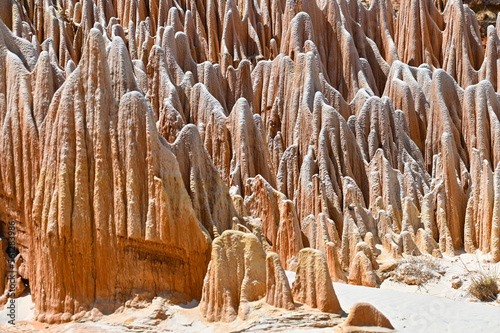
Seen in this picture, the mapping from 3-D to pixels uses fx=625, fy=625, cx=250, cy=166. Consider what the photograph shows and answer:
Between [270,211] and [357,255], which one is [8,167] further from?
[357,255]

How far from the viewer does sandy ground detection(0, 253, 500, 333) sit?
31.0ft

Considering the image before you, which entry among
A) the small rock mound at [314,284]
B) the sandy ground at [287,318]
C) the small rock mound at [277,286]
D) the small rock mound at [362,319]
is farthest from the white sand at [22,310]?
the small rock mound at [362,319]

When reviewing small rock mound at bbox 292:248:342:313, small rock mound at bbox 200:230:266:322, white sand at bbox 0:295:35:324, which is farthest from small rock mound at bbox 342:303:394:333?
white sand at bbox 0:295:35:324

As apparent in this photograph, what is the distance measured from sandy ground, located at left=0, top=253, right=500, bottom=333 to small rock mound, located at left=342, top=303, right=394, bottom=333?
0.35 metres

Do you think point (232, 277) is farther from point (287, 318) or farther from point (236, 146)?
point (236, 146)

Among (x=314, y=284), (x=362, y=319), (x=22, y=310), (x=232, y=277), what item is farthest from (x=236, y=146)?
(x=362, y=319)

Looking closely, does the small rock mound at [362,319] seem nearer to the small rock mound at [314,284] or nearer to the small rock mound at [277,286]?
the small rock mound at [314,284]

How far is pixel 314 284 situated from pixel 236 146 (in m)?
8.43

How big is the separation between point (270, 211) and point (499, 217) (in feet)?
19.2

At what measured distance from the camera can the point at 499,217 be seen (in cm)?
1598

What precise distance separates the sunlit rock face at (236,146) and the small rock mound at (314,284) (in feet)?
0.11

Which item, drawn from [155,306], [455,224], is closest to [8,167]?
[155,306]

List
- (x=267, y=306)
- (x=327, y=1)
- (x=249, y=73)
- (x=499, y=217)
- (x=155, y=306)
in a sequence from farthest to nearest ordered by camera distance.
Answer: (x=327, y=1) → (x=249, y=73) → (x=499, y=217) → (x=155, y=306) → (x=267, y=306)

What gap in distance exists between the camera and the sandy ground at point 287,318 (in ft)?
31.0
